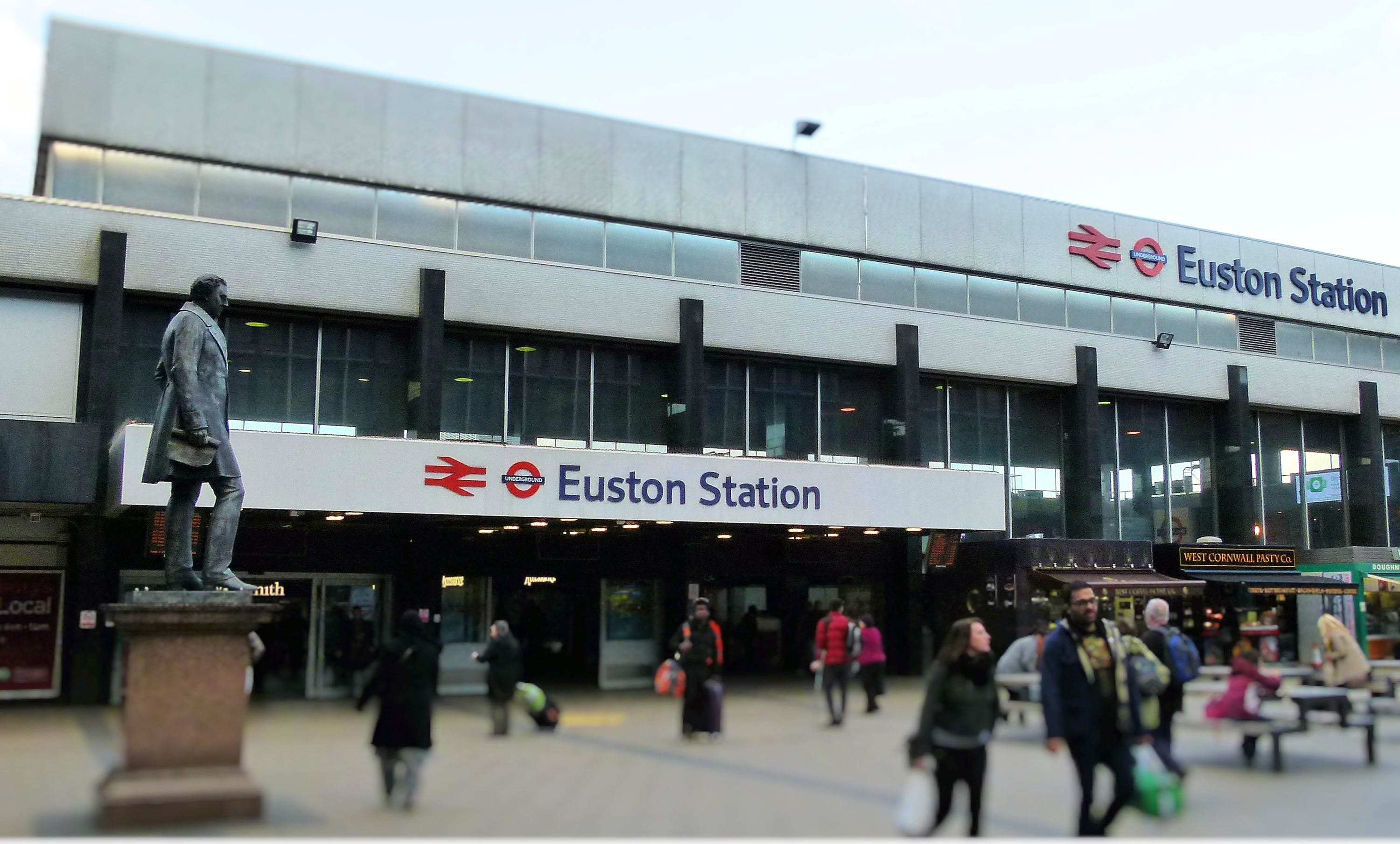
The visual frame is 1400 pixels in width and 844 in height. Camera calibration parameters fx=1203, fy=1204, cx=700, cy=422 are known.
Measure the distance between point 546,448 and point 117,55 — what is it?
10.0m

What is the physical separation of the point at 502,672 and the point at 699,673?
2.32m

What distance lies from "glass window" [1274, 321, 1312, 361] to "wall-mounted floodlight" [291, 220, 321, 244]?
24.6m

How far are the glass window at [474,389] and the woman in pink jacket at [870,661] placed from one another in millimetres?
8517

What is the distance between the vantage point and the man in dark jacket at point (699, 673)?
46.6 ft

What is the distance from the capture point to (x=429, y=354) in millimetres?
21609

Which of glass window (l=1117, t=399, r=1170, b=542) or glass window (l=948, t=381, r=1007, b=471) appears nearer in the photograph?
glass window (l=948, t=381, r=1007, b=471)

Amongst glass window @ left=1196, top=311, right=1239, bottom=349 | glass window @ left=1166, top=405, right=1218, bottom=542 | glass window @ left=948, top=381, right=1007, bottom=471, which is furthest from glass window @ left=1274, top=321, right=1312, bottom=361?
glass window @ left=948, top=381, right=1007, bottom=471

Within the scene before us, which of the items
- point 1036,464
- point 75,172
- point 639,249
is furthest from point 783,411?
point 75,172

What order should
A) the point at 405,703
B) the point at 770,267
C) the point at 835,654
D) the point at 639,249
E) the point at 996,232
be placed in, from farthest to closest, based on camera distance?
the point at 996,232, the point at 770,267, the point at 639,249, the point at 835,654, the point at 405,703

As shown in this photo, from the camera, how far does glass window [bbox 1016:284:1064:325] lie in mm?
28547

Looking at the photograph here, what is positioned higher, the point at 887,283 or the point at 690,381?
the point at 887,283

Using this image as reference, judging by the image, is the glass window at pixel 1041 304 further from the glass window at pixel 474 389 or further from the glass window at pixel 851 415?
the glass window at pixel 474 389

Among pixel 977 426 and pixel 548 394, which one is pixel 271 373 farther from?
pixel 977 426

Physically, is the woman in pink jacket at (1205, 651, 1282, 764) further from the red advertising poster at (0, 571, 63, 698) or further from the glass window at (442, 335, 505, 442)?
the red advertising poster at (0, 571, 63, 698)
